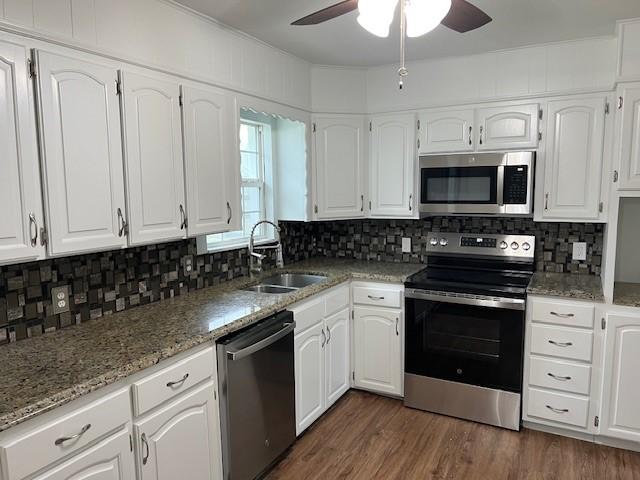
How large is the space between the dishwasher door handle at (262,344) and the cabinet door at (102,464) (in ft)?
1.79

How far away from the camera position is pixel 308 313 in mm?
2742

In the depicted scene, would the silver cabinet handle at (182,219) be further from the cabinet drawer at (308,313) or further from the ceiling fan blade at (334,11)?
the ceiling fan blade at (334,11)

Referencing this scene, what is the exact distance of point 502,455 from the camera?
2615 mm

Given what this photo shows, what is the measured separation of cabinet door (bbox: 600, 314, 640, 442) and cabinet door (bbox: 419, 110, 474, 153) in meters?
1.45

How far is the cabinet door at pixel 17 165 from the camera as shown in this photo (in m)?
1.58

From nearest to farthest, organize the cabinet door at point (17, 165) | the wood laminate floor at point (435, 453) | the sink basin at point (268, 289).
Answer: the cabinet door at point (17, 165), the wood laminate floor at point (435, 453), the sink basin at point (268, 289)

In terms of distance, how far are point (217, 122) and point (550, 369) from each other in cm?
A: 246

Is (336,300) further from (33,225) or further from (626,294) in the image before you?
(33,225)

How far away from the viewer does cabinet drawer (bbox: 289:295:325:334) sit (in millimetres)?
2629

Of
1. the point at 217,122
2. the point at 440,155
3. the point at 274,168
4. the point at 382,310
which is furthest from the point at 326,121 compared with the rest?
the point at 382,310

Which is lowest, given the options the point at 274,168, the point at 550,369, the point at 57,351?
the point at 550,369

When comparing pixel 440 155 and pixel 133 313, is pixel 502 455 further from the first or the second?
pixel 133 313

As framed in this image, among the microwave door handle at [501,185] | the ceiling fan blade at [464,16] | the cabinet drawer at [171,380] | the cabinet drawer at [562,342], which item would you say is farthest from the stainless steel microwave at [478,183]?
the cabinet drawer at [171,380]

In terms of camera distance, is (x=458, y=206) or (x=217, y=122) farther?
(x=458, y=206)
